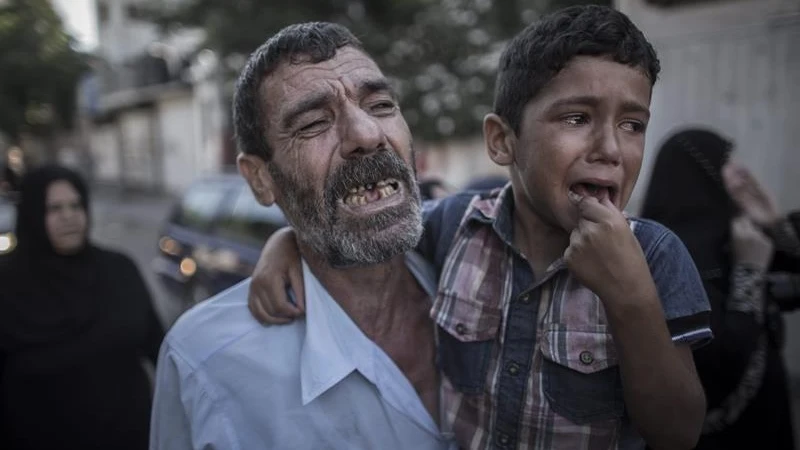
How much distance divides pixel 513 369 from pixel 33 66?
12.8 feet

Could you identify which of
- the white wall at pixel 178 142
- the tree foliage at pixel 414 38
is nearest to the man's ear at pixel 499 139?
the tree foliage at pixel 414 38

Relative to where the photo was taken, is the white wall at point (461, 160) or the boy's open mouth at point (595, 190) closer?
the boy's open mouth at point (595, 190)

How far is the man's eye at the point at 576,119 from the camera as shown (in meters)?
1.39

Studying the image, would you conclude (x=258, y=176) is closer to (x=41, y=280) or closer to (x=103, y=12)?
(x=41, y=280)

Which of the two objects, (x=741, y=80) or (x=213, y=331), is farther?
(x=741, y=80)

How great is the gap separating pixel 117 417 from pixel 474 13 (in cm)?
751

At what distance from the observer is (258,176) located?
1.88 metres

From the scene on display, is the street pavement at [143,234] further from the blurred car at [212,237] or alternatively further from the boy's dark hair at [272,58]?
the boy's dark hair at [272,58]

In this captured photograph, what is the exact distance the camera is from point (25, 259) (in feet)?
10.2

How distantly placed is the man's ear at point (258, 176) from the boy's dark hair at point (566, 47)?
0.72 meters

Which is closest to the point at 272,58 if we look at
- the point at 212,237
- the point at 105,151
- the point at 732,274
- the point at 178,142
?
the point at 732,274

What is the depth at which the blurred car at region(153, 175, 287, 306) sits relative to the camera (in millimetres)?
5848

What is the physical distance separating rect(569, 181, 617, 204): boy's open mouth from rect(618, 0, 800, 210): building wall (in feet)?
13.0

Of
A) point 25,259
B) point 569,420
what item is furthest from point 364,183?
point 25,259
